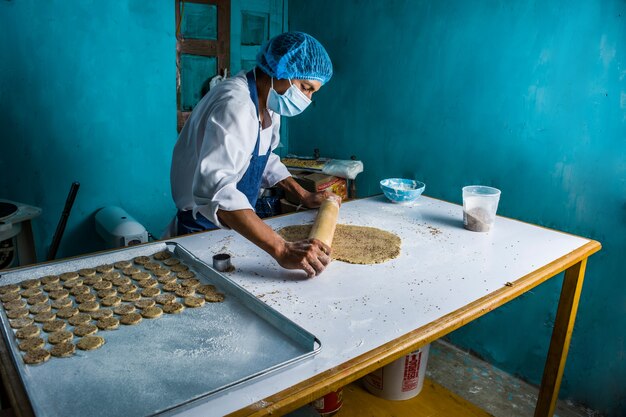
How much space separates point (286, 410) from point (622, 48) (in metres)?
2.47

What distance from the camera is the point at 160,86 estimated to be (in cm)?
341

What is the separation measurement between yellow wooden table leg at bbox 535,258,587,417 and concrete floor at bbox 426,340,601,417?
62cm

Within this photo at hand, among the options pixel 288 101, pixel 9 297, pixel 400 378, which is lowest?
pixel 400 378

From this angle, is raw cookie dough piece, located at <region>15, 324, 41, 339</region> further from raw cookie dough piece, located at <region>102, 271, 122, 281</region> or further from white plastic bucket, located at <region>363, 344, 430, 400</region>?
white plastic bucket, located at <region>363, 344, 430, 400</region>

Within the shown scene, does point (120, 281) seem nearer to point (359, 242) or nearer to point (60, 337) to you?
point (60, 337)

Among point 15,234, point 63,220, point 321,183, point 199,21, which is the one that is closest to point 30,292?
point 15,234

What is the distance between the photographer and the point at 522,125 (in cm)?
286

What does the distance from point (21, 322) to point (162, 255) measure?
55cm

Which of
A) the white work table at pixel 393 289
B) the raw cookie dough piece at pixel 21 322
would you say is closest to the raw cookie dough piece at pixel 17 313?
the raw cookie dough piece at pixel 21 322

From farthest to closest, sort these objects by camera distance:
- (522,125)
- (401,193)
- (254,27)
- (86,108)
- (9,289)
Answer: (254,27) < (86,108) < (522,125) < (401,193) < (9,289)

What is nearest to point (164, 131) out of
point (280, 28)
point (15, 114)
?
point (15, 114)

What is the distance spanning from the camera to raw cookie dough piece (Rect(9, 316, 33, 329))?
1.29m

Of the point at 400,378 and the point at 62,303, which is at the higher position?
the point at 62,303

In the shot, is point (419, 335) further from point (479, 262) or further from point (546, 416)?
point (546, 416)
